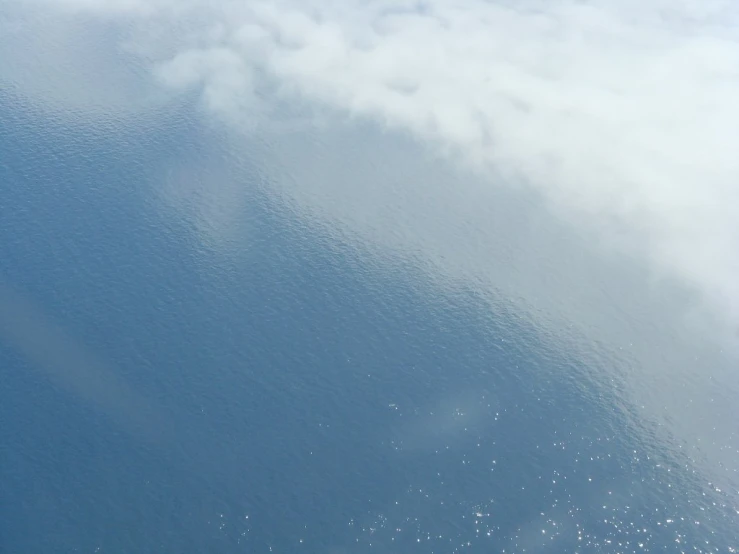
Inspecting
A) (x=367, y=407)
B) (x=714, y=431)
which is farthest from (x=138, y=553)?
(x=714, y=431)

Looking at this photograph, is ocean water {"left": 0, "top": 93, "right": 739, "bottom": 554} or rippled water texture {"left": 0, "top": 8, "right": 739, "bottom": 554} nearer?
ocean water {"left": 0, "top": 93, "right": 739, "bottom": 554}

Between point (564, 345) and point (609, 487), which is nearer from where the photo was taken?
point (609, 487)

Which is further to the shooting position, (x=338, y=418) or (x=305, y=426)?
(x=338, y=418)

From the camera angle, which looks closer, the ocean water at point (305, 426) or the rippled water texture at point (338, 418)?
the ocean water at point (305, 426)

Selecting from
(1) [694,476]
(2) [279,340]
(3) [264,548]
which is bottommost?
(1) [694,476]

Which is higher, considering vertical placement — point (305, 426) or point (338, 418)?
point (305, 426)

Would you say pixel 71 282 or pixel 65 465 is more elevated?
pixel 71 282

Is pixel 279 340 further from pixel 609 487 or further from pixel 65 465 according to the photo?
pixel 609 487

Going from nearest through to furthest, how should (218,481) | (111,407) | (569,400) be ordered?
(218,481)
(111,407)
(569,400)
